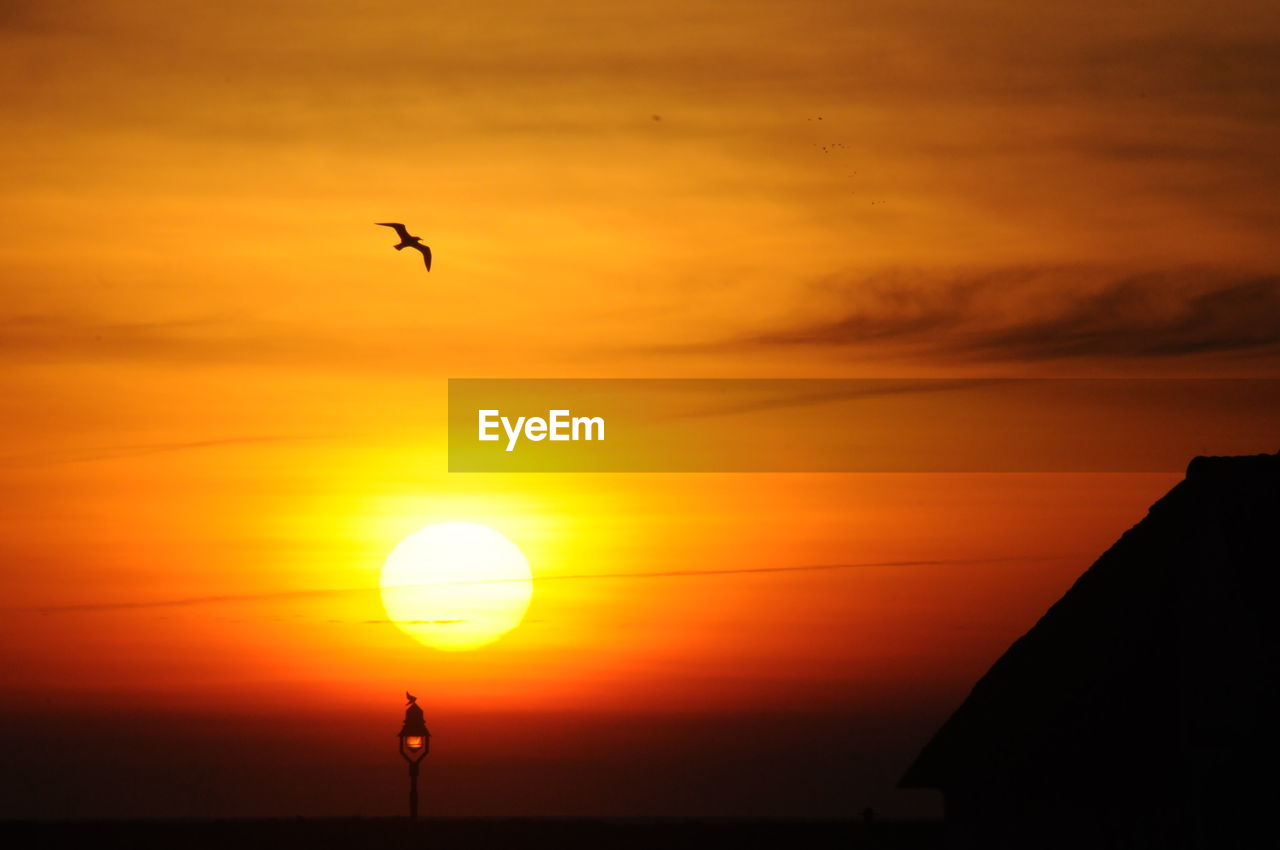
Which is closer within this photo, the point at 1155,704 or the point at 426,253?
the point at 1155,704

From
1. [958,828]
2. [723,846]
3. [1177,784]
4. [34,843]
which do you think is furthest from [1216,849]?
[34,843]

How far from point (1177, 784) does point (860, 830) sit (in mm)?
17855

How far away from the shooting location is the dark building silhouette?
2352 cm

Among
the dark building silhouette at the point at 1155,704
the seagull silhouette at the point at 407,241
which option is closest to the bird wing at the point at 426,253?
the seagull silhouette at the point at 407,241

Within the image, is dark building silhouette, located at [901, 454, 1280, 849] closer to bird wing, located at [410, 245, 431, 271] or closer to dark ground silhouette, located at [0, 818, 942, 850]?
dark ground silhouette, located at [0, 818, 942, 850]

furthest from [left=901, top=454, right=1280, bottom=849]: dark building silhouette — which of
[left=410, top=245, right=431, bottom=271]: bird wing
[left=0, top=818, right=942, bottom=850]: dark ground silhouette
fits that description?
[left=410, top=245, right=431, bottom=271]: bird wing

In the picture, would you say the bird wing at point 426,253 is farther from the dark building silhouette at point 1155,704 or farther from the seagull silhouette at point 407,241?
the dark building silhouette at point 1155,704

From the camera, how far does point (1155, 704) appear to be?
24.9m

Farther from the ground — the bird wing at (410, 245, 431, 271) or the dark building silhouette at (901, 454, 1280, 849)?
the bird wing at (410, 245, 431, 271)

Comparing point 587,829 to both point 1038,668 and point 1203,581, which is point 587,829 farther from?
point 1203,581

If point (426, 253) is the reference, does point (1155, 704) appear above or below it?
below

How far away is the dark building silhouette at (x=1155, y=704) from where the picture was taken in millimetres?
23516

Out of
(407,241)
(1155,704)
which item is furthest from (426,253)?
(1155,704)

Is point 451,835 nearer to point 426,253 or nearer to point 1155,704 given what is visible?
point 426,253
